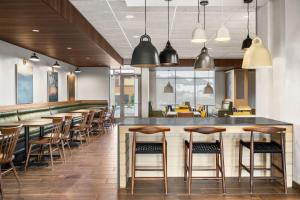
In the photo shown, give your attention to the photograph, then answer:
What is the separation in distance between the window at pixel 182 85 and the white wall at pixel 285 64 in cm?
1259

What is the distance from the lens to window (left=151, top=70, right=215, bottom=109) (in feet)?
58.7

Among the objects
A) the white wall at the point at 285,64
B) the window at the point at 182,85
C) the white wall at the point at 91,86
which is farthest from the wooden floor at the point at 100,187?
the window at the point at 182,85

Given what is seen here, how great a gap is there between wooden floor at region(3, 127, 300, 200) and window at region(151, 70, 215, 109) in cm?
1183

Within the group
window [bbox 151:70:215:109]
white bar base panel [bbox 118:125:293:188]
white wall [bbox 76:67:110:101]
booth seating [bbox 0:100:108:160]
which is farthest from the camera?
window [bbox 151:70:215:109]

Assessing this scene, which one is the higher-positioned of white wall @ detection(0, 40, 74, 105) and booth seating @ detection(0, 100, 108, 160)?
white wall @ detection(0, 40, 74, 105)

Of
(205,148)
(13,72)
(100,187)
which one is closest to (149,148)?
(205,148)

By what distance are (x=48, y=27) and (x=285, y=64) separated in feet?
13.5

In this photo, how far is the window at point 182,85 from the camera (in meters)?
17.9

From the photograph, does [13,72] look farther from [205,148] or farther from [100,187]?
[205,148]

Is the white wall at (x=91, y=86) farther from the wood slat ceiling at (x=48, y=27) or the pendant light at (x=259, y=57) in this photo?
the pendant light at (x=259, y=57)

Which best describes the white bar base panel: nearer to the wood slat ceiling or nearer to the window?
the wood slat ceiling

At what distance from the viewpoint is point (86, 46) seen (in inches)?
323

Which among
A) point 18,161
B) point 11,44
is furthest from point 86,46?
point 18,161

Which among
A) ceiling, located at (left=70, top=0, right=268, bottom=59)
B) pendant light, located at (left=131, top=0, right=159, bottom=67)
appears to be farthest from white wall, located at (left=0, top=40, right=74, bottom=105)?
pendant light, located at (left=131, top=0, right=159, bottom=67)
